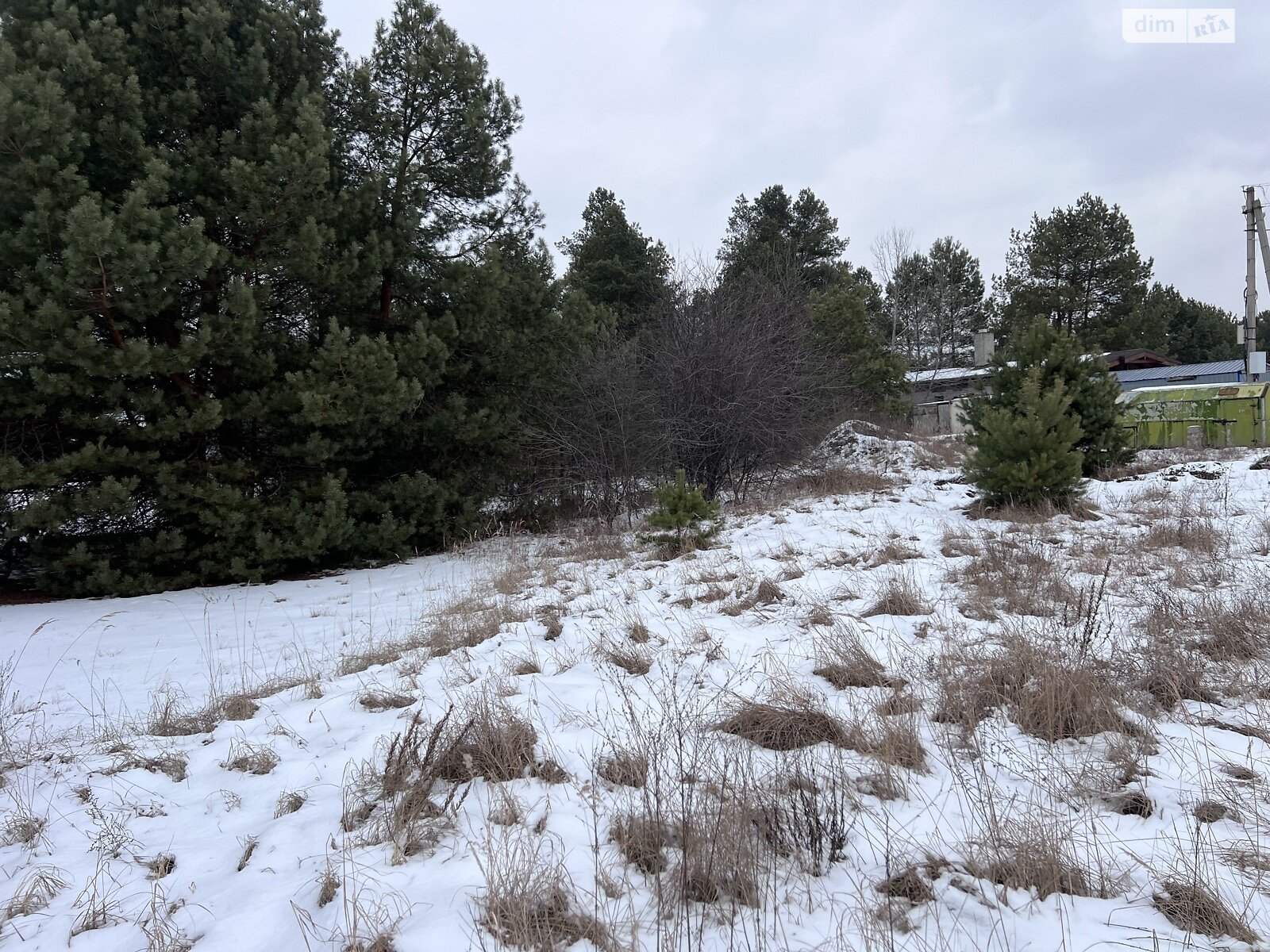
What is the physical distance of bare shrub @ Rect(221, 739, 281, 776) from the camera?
3078 mm

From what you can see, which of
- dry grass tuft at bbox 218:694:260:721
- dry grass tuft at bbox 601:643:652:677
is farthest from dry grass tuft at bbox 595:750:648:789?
dry grass tuft at bbox 218:694:260:721

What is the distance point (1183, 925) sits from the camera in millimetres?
1839

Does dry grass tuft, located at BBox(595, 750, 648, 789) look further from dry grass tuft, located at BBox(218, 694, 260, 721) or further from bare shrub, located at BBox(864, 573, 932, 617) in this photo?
bare shrub, located at BBox(864, 573, 932, 617)

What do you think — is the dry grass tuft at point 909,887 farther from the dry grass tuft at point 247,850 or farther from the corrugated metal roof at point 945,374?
the corrugated metal roof at point 945,374

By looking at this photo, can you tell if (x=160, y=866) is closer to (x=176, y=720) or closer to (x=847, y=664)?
(x=176, y=720)

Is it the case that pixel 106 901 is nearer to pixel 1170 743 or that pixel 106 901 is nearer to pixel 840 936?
pixel 840 936

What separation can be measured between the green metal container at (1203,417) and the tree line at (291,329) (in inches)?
305

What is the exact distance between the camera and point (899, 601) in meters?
4.78

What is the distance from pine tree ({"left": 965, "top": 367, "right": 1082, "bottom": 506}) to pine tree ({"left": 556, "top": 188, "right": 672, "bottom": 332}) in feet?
38.5

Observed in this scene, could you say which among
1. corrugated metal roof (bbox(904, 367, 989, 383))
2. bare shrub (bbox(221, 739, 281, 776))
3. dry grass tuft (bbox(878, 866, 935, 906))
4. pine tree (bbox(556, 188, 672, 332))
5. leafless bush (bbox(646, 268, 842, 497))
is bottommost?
dry grass tuft (bbox(878, 866, 935, 906))

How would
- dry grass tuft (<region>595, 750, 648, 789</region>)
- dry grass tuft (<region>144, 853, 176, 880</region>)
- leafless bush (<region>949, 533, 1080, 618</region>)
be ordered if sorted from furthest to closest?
leafless bush (<region>949, 533, 1080, 618</region>) → dry grass tuft (<region>595, 750, 648, 789</region>) → dry grass tuft (<region>144, 853, 176, 880</region>)

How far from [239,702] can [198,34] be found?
7.83 m

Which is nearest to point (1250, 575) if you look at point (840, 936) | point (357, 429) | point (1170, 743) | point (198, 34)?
point (1170, 743)

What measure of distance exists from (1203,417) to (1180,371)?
17.7 m
